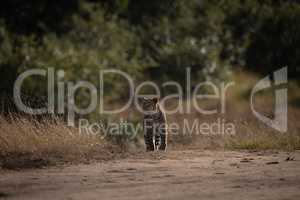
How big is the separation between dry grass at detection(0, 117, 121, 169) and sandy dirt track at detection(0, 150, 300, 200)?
0.75 metres

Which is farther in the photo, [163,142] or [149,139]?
[163,142]

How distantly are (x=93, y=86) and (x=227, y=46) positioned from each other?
32.1ft

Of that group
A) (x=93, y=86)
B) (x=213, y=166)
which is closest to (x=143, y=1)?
(x=93, y=86)

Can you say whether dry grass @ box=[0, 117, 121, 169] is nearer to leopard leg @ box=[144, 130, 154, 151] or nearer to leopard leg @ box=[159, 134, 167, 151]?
leopard leg @ box=[144, 130, 154, 151]

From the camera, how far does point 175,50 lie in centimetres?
3073

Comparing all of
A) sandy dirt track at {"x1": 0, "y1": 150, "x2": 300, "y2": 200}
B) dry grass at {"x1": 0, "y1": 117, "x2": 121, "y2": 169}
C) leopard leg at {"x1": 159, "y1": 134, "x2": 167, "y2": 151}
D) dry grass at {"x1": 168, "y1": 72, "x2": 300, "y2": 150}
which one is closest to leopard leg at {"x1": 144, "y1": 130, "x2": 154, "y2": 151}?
leopard leg at {"x1": 159, "y1": 134, "x2": 167, "y2": 151}

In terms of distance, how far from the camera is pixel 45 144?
14.0 meters

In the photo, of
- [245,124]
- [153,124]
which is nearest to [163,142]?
[153,124]

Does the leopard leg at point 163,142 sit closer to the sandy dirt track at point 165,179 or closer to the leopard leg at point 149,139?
the leopard leg at point 149,139

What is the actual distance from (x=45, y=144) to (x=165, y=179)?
3.72m

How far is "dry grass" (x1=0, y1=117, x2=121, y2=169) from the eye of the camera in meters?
13.2

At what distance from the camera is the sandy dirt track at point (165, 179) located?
1030cm

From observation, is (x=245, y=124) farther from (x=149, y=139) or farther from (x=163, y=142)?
(x=149, y=139)

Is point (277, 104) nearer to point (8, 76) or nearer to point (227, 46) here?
point (227, 46)
